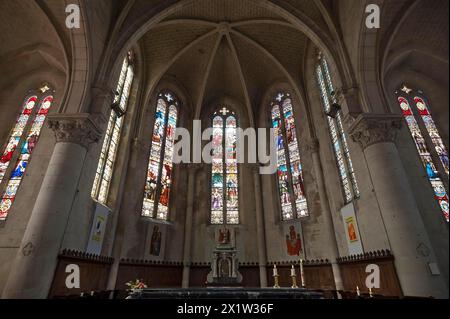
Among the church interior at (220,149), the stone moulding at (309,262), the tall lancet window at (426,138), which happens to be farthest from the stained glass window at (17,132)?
the tall lancet window at (426,138)

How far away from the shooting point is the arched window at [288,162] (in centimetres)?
1374

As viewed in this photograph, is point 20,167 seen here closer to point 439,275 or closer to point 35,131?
point 35,131

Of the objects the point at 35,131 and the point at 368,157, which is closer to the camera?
the point at 368,157

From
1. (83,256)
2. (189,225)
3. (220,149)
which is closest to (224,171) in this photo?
(220,149)

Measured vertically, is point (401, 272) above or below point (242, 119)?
below

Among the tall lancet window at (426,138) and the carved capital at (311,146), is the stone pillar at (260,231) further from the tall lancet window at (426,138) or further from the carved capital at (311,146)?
the tall lancet window at (426,138)

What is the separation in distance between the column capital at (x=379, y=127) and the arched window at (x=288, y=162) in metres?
5.62

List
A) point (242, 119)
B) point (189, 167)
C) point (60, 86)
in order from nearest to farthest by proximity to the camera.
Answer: point (60, 86) → point (189, 167) → point (242, 119)

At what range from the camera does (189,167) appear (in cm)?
1535

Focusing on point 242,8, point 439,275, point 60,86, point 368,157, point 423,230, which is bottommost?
point 439,275

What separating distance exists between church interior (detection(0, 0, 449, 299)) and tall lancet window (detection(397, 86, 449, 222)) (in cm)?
6

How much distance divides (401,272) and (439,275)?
814 mm

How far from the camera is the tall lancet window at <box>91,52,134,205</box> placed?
36.8 ft
